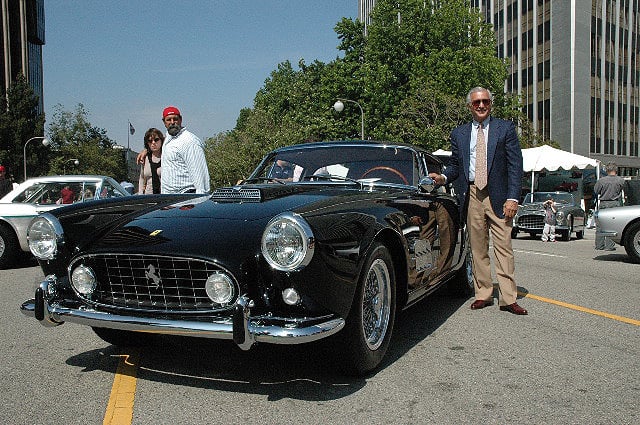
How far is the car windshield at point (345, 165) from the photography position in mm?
4758

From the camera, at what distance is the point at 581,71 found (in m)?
46.6

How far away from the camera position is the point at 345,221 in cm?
326

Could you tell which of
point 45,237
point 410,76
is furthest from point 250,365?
point 410,76

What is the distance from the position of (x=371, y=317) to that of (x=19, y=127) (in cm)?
4282

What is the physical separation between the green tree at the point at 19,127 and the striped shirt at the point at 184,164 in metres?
37.2

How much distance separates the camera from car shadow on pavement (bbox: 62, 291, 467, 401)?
326cm

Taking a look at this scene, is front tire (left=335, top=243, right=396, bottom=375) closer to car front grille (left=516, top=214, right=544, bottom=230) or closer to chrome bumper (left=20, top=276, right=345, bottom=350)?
chrome bumper (left=20, top=276, right=345, bottom=350)

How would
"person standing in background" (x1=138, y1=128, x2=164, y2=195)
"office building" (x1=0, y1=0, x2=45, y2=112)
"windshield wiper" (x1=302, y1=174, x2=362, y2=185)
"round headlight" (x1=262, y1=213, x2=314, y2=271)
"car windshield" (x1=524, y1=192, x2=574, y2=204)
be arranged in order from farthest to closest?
"office building" (x1=0, y1=0, x2=45, y2=112), "car windshield" (x1=524, y1=192, x2=574, y2=204), "person standing in background" (x1=138, y1=128, x2=164, y2=195), "windshield wiper" (x1=302, y1=174, x2=362, y2=185), "round headlight" (x1=262, y1=213, x2=314, y2=271)

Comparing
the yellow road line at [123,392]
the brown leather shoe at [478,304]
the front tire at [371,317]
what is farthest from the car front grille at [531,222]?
the yellow road line at [123,392]

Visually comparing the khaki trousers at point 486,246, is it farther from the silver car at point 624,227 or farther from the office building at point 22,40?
the office building at point 22,40

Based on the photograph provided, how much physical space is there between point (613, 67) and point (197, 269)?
2162 inches

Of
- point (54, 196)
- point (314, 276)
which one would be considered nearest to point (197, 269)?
point (314, 276)

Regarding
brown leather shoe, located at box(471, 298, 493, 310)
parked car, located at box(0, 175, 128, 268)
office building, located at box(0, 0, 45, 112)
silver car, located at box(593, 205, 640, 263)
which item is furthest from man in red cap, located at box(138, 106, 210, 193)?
office building, located at box(0, 0, 45, 112)

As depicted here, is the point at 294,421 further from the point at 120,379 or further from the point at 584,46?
the point at 584,46
